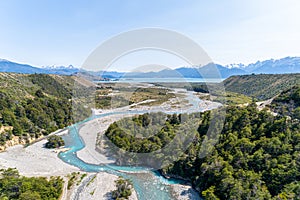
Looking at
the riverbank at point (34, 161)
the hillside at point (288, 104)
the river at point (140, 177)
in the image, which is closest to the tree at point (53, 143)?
the riverbank at point (34, 161)

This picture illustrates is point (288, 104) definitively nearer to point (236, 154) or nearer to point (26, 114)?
point (236, 154)

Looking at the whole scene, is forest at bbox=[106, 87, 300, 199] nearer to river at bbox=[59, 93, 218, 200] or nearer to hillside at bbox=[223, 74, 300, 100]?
river at bbox=[59, 93, 218, 200]

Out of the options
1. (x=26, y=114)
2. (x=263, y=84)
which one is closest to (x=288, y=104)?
(x=26, y=114)


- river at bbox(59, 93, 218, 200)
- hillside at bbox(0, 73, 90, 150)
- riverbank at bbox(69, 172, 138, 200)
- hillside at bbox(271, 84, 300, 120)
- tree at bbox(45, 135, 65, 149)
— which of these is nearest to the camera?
riverbank at bbox(69, 172, 138, 200)

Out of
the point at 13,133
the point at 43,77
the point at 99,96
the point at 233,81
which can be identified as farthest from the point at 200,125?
the point at 233,81

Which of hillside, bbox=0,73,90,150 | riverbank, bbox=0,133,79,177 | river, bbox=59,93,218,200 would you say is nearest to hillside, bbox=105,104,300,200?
river, bbox=59,93,218,200

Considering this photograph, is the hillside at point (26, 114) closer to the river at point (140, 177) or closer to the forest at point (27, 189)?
the river at point (140, 177)

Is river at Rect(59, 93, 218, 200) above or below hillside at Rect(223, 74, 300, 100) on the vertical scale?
below

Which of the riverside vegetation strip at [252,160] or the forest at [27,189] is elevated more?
the riverside vegetation strip at [252,160]
